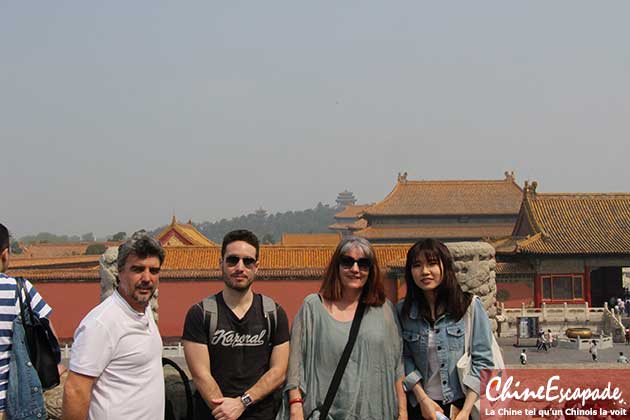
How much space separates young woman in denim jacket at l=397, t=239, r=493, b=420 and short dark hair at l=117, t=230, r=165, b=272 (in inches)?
59.3

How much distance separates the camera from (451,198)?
4109 cm

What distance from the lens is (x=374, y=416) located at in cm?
378

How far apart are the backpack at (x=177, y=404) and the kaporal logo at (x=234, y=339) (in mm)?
466

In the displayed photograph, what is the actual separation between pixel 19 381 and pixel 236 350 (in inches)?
45.1

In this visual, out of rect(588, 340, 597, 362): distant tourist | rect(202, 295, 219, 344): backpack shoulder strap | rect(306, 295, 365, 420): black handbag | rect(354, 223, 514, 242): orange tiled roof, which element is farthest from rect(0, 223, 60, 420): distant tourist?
rect(354, 223, 514, 242): orange tiled roof

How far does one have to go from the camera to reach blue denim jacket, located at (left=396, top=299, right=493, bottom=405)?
3980mm

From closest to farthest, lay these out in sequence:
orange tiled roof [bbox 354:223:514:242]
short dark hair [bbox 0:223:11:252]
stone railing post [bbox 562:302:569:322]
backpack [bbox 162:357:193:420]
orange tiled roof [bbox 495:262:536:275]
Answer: short dark hair [bbox 0:223:11:252] < backpack [bbox 162:357:193:420] < stone railing post [bbox 562:302:569:322] < orange tiled roof [bbox 495:262:536:275] < orange tiled roof [bbox 354:223:514:242]

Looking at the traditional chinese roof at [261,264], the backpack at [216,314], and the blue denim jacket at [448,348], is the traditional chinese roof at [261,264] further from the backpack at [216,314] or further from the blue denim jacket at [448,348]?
the backpack at [216,314]

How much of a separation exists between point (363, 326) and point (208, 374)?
91cm

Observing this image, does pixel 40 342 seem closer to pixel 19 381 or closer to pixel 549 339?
pixel 19 381

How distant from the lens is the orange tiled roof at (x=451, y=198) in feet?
131

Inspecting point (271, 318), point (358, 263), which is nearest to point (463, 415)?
point (358, 263)

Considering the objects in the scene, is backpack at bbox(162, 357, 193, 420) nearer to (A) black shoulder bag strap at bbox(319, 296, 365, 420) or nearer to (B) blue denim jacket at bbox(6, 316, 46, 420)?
(B) blue denim jacket at bbox(6, 316, 46, 420)

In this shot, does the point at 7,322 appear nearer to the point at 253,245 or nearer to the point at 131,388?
Result: the point at 131,388
